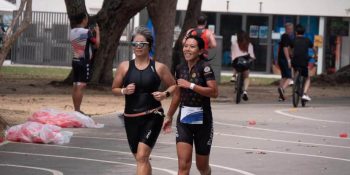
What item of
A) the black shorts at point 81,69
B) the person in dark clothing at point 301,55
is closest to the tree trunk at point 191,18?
the person in dark clothing at point 301,55

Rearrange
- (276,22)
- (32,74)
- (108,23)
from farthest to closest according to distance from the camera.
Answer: (276,22) < (32,74) < (108,23)

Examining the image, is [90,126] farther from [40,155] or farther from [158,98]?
[158,98]

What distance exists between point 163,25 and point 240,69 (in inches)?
98.2

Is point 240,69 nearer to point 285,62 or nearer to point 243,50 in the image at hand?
point 243,50

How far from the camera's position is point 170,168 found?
1237cm

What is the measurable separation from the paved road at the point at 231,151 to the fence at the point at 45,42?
2408 cm

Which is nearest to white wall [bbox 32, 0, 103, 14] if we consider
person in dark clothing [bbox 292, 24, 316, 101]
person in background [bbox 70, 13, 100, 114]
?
person in dark clothing [bbox 292, 24, 316, 101]

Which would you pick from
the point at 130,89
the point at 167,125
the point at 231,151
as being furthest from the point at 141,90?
the point at 231,151

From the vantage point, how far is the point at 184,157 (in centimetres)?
998

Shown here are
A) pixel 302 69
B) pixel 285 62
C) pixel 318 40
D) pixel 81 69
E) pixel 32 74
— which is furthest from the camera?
pixel 318 40

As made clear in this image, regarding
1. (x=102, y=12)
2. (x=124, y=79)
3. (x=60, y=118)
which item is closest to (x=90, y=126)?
(x=60, y=118)

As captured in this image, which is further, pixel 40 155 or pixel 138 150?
pixel 40 155

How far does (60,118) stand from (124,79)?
615 centimetres

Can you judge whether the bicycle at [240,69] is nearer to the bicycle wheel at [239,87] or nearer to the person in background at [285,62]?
the bicycle wheel at [239,87]
